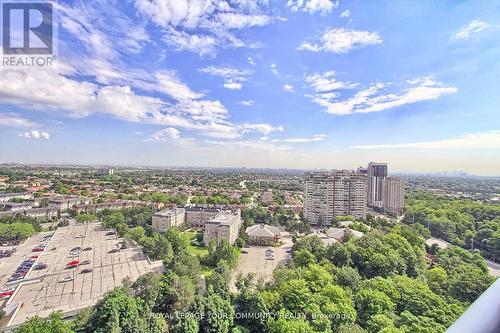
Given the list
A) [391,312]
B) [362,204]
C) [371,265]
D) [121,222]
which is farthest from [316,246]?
[121,222]

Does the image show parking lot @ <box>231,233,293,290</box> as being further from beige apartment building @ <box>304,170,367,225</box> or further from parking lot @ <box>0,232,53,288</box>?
parking lot @ <box>0,232,53,288</box>

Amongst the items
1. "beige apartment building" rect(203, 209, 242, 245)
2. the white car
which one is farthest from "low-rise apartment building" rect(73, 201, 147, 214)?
the white car

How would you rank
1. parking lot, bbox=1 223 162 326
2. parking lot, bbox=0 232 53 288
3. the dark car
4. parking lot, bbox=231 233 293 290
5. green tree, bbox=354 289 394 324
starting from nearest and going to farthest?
green tree, bbox=354 289 394 324 → parking lot, bbox=1 223 162 326 → parking lot, bbox=0 232 53 288 → the dark car → parking lot, bbox=231 233 293 290

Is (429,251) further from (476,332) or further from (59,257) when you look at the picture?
(59,257)

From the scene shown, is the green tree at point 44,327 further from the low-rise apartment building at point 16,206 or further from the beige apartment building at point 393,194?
the beige apartment building at point 393,194

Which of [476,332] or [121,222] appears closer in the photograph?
[476,332]

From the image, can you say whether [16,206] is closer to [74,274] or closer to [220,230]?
[74,274]

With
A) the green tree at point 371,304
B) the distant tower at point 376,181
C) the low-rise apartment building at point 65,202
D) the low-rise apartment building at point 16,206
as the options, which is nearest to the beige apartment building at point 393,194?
the distant tower at point 376,181
